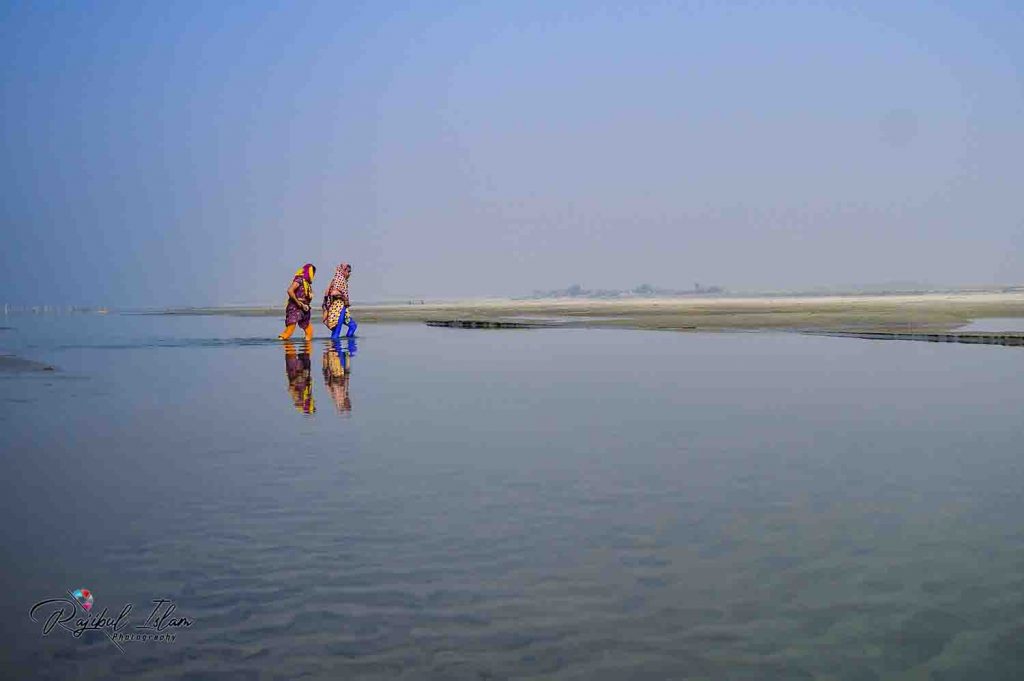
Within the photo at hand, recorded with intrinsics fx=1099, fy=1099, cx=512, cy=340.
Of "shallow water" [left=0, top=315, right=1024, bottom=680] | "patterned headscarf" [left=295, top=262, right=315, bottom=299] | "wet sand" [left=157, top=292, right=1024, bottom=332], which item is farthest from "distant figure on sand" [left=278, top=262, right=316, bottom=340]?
"shallow water" [left=0, top=315, right=1024, bottom=680]

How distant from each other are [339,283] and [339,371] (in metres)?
17.6

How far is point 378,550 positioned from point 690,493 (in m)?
3.75

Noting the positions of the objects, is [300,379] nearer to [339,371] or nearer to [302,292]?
[339,371]

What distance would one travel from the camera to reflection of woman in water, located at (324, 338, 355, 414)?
70.0 feet

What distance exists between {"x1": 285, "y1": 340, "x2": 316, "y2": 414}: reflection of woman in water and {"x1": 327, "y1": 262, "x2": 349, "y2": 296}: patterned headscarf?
15.2 ft

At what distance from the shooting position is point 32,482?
12578mm

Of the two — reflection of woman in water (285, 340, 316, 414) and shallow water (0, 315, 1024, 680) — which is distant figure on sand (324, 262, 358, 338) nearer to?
reflection of woman in water (285, 340, 316, 414)

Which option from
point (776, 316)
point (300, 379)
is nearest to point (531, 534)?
point (300, 379)

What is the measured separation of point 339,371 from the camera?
29.6m

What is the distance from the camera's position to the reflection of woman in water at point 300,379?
2081cm

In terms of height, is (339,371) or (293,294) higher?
(293,294)

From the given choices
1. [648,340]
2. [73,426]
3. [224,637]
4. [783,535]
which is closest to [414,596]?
[224,637]

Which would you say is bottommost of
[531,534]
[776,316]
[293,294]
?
[531,534]

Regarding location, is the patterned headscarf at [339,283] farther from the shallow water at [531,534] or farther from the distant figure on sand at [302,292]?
the shallow water at [531,534]
